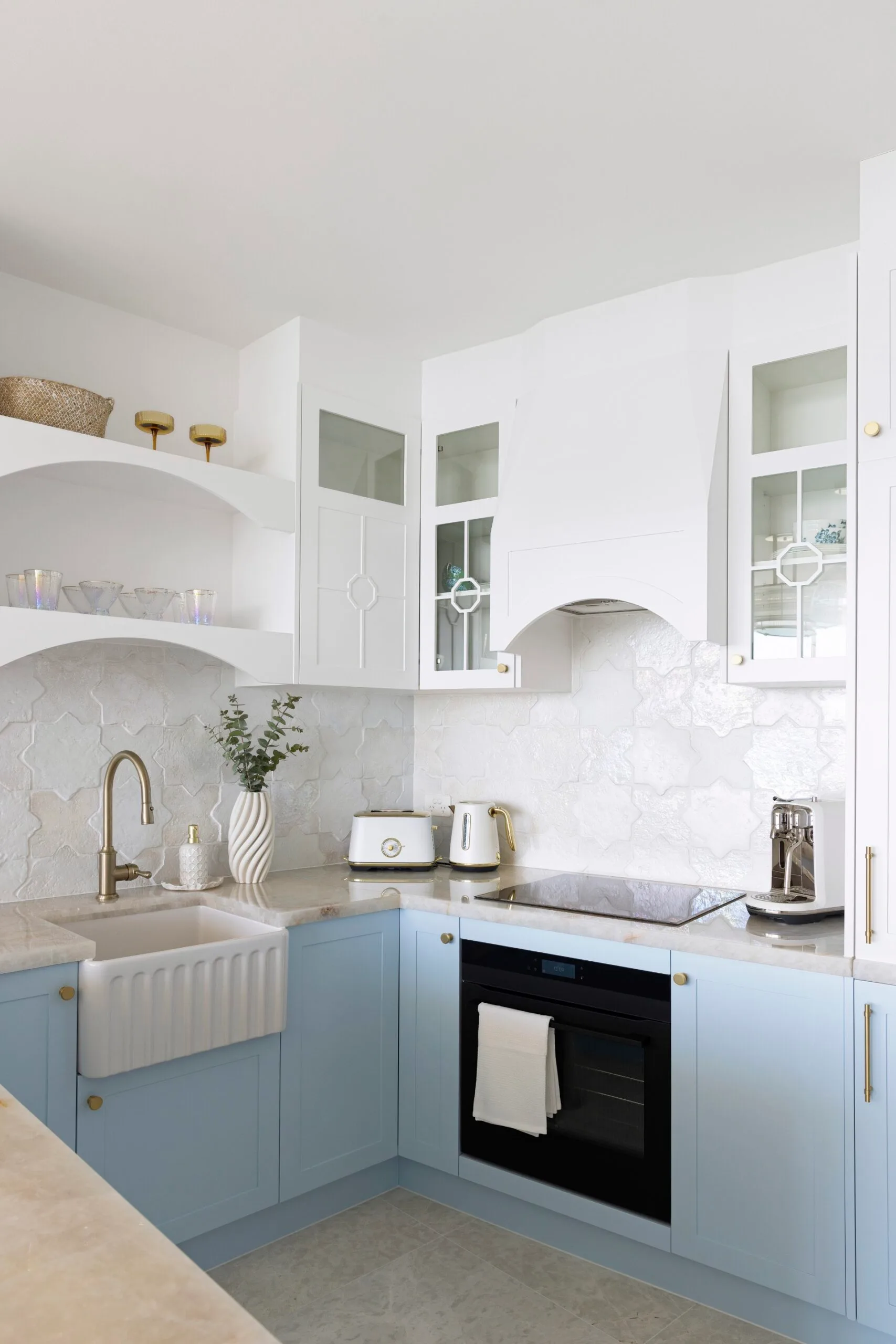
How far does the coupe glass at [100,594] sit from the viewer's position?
2.47m

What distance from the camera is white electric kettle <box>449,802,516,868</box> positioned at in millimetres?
3088

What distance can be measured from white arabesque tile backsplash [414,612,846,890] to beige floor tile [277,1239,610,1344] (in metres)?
1.16

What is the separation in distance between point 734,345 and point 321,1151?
236 cm

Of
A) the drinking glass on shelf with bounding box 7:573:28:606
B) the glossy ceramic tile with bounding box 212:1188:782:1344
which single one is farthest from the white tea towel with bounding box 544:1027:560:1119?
the drinking glass on shelf with bounding box 7:573:28:606

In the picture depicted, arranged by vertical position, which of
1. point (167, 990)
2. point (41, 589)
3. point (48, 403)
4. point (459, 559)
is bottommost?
point (167, 990)

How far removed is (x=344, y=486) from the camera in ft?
9.93

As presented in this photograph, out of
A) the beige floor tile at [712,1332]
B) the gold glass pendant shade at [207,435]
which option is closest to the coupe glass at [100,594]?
the gold glass pendant shade at [207,435]

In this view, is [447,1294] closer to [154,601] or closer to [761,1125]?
[761,1125]

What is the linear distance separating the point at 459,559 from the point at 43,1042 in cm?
179

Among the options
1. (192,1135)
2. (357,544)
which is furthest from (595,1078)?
(357,544)

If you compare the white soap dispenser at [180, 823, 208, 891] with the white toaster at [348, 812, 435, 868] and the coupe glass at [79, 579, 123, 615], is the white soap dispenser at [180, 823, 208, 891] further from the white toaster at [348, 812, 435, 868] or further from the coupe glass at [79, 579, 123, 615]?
the coupe glass at [79, 579, 123, 615]

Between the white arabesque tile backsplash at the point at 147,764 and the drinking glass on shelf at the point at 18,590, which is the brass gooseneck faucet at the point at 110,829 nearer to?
the white arabesque tile backsplash at the point at 147,764

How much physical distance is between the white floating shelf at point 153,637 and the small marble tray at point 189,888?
0.60m

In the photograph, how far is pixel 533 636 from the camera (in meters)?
2.96
